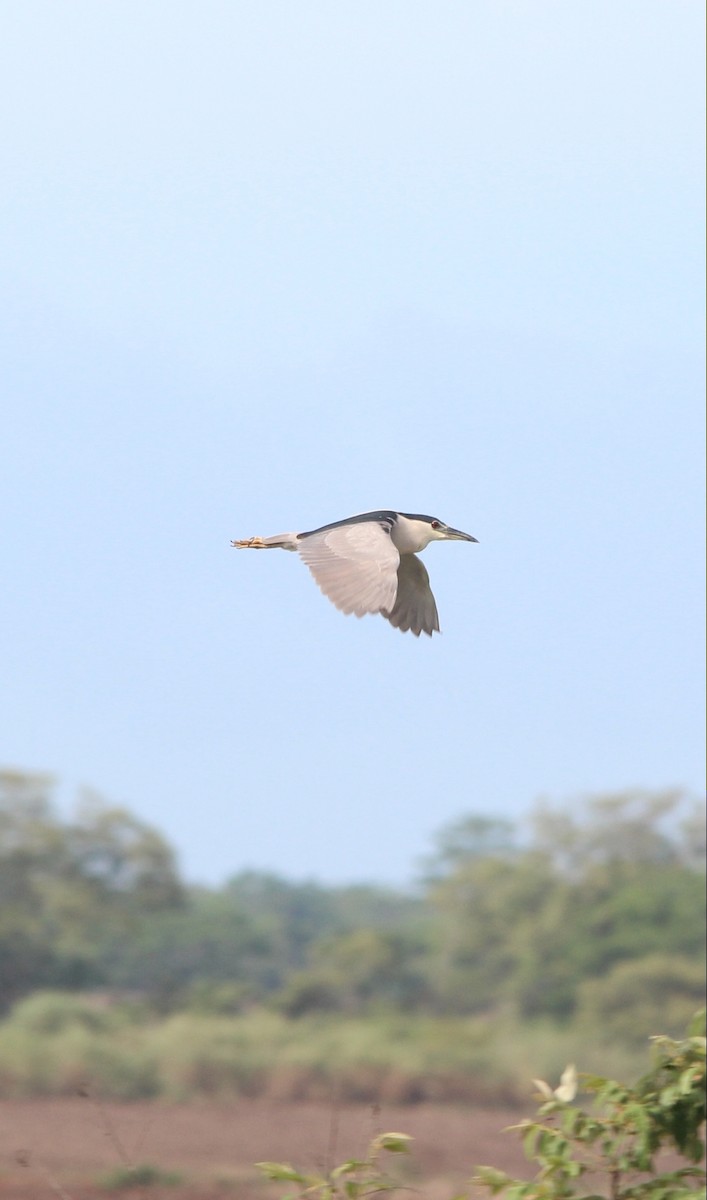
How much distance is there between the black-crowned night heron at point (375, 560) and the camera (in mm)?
3170

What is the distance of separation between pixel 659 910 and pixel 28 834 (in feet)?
25.1

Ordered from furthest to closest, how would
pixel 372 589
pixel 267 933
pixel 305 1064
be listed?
pixel 267 933 → pixel 305 1064 → pixel 372 589

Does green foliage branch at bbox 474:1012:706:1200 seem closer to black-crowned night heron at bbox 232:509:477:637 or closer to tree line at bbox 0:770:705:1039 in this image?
black-crowned night heron at bbox 232:509:477:637

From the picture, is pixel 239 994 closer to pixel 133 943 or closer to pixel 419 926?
pixel 133 943

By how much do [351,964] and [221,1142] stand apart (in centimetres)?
475

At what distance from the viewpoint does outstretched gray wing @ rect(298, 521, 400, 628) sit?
313 centimetres

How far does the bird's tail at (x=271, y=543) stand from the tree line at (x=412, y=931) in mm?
13761

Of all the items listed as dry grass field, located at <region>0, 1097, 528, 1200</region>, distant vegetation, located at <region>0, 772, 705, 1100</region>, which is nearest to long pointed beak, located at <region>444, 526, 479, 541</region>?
dry grass field, located at <region>0, 1097, 528, 1200</region>

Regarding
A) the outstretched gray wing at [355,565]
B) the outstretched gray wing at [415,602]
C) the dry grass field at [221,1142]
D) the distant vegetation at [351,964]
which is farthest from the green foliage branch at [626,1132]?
the distant vegetation at [351,964]

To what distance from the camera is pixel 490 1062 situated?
15609mm

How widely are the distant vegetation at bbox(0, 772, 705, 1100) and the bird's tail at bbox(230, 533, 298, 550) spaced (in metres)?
11.9

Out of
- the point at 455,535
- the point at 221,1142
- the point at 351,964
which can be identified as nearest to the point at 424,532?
the point at 455,535

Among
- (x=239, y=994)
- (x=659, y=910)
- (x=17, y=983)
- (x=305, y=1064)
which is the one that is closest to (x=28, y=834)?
(x=17, y=983)

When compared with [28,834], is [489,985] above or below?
below
